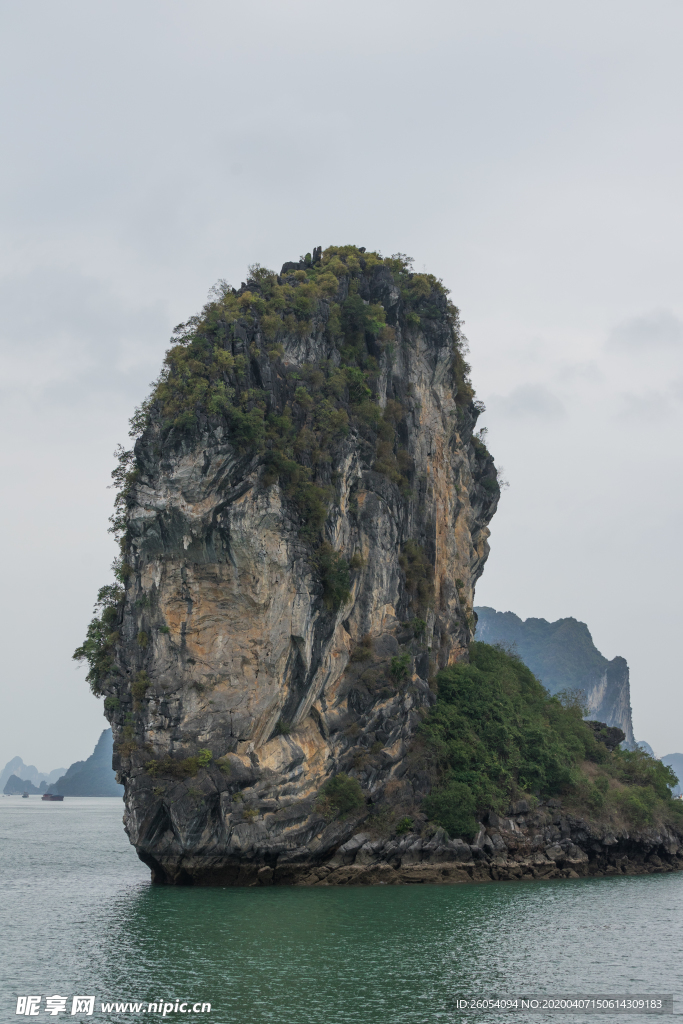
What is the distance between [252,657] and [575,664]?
160 meters

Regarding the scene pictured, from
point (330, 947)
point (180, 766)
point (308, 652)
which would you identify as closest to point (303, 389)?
point (308, 652)

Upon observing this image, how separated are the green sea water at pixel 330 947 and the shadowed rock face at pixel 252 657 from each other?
8.51ft

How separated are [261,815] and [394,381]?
73.7 ft

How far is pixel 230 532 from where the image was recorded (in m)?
32.6

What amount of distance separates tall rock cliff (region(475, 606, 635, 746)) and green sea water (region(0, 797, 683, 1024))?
149090 millimetres

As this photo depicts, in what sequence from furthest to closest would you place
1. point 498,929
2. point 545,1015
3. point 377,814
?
point 377,814, point 498,929, point 545,1015

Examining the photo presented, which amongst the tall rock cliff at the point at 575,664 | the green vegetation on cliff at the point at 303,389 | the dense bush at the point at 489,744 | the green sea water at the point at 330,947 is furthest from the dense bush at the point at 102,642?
the tall rock cliff at the point at 575,664

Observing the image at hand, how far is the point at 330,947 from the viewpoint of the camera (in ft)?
69.1

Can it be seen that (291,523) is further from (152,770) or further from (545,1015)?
(545,1015)

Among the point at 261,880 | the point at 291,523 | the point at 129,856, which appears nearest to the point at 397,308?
the point at 291,523

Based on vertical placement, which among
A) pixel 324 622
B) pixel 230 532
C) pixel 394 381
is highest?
pixel 394 381

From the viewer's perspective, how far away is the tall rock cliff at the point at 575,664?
178 meters

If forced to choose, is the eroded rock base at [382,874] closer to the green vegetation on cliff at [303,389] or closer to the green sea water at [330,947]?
the green sea water at [330,947]

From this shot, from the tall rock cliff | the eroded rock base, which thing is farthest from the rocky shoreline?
the tall rock cliff
